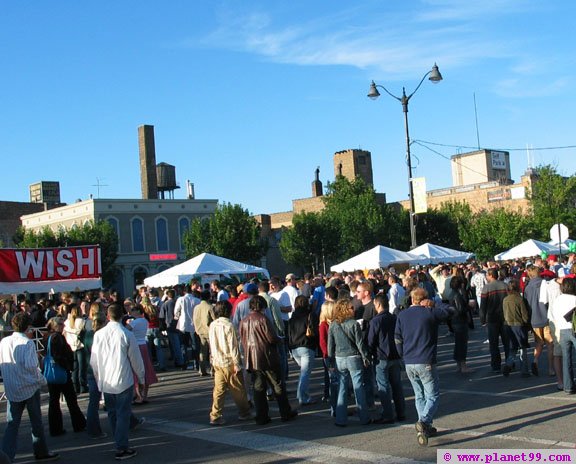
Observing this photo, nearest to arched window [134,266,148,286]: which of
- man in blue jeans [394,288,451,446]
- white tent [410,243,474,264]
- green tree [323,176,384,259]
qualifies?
green tree [323,176,384,259]

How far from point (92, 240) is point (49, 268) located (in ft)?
109

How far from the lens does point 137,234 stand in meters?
56.7

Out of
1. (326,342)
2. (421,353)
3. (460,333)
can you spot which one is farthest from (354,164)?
(421,353)

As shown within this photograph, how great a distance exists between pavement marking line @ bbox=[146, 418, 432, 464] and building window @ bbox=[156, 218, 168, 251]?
4819cm

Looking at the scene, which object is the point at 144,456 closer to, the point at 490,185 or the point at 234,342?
the point at 234,342

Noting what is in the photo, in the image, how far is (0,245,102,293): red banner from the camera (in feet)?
58.9

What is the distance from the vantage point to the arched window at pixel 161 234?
5741 cm

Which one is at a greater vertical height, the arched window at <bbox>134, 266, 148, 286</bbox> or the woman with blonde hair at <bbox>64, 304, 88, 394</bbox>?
the arched window at <bbox>134, 266, 148, 286</bbox>

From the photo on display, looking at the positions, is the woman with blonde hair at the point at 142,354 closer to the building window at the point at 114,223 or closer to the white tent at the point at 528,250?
the white tent at the point at 528,250

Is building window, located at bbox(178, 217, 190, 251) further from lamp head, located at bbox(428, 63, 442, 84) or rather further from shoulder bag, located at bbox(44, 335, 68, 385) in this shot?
shoulder bag, located at bbox(44, 335, 68, 385)

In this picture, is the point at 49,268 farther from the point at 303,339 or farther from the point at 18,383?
the point at 18,383

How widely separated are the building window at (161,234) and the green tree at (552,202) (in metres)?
28.7

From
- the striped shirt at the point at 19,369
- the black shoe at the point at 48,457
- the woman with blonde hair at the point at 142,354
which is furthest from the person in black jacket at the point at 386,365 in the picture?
the woman with blonde hair at the point at 142,354

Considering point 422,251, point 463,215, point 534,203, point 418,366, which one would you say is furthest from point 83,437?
point 463,215
